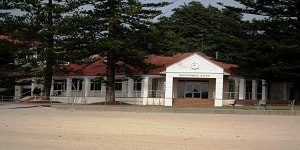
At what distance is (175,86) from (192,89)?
1971mm

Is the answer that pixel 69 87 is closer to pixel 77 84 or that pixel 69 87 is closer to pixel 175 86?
pixel 77 84

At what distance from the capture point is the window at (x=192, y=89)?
4303 cm

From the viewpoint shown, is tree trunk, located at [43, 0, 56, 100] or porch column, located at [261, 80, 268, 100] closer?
tree trunk, located at [43, 0, 56, 100]

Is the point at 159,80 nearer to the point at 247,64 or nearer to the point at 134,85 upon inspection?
the point at 134,85

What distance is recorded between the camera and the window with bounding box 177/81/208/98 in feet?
141

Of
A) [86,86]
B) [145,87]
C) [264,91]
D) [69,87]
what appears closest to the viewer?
[145,87]

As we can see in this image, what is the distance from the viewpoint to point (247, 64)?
39312mm

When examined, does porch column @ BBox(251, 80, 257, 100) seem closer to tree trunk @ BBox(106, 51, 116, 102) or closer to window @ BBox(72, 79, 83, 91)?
tree trunk @ BBox(106, 51, 116, 102)

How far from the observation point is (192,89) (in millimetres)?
43469

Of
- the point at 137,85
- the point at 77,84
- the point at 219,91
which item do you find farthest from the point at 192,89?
the point at 77,84

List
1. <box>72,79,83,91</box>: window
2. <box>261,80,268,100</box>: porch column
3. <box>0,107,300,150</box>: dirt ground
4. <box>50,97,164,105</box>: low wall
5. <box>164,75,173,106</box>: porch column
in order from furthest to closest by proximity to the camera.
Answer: <box>72,79,83,91</box>: window
<box>261,80,268,100</box>: porch column
<box>50,97,164,105</box>: low wall
<box>164,75,173,106</box>: porch column
<box>0,107,300,150</box>: dirt ground

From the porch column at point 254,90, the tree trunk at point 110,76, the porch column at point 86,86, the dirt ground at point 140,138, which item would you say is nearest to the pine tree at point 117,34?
the tree trunk at point 110,76

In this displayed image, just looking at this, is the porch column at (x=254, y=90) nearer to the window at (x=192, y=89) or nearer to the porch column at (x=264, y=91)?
the porch column at (x=264, y=91)

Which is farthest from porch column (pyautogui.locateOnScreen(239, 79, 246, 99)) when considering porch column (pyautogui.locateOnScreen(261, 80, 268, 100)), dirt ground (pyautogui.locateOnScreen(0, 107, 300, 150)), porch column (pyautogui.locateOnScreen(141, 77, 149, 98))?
dirt ground (pyautogui.locateOnScreen(0, 107, 300, 150))
